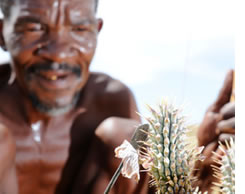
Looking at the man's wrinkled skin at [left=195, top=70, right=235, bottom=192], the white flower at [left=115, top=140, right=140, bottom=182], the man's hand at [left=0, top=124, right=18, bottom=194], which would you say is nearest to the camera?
the white flower at [left=115, top=140, right=140, bottom=182]

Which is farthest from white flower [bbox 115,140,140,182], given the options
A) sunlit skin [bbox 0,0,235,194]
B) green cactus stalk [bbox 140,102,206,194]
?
sunlit skin [bbox 0,0,235,194]

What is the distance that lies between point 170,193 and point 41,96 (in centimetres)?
33

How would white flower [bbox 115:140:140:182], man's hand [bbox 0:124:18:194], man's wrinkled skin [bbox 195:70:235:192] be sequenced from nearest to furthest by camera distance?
white flower [bbox 115:140:140:182], man's hand [bbox 0:124:18:194], man's wrinkled skin [bbox 195:70:235:192]

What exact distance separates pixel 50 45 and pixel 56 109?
100 mm

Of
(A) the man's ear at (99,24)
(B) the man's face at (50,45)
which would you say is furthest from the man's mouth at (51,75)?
(A) the man's ear at (99,24)

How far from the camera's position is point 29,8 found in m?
0.47

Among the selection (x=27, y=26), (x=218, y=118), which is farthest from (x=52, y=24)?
(x=218, y=118)

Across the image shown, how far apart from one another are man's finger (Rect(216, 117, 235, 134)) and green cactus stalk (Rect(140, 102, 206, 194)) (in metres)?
0.34

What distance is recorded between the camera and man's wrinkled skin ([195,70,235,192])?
0.54m

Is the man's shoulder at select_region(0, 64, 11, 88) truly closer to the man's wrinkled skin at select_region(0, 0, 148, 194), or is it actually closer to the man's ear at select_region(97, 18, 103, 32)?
the man's wrinkled skin at select_region(0, 0, 148, 194)

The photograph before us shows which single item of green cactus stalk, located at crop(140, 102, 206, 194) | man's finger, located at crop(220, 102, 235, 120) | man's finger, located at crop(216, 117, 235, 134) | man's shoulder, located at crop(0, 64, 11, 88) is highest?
green cactus stalk, located at crop(140, 102, 206, 194)

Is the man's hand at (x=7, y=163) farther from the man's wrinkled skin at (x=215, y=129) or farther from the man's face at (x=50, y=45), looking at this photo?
the man's wrinkled skin at (x=215, y=129)

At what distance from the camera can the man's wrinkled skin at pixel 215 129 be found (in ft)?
1.77

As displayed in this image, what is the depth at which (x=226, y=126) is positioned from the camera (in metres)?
0.54
